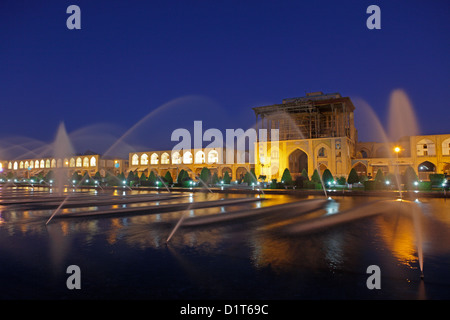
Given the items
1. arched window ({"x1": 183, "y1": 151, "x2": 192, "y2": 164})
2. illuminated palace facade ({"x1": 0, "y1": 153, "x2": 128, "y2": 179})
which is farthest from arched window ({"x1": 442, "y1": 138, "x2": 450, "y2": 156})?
illuminated palace facade ({"x1": 0, "y1": 153, "x2": 128, "y2": 179})

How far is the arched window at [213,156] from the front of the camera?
160 ft

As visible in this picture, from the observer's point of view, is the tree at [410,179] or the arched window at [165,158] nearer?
the tree at [410,179]

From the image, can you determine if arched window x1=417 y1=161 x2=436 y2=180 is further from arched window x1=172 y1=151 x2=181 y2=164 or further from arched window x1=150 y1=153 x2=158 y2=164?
arched window x1=150 y1=153 x2=158 y2=164

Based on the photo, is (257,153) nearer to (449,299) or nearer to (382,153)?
(382,153)

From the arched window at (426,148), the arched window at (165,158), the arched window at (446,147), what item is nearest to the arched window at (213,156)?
the arched window at (165,158)

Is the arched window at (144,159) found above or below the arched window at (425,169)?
above

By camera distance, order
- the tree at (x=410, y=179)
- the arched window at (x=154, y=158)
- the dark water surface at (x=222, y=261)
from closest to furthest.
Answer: the dark water surface at (x=222, y=261) → the tree at (x=410, y=179) → the arched window at (x=154, y=158)

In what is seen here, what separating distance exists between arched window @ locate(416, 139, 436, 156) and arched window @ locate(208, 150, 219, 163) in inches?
1088

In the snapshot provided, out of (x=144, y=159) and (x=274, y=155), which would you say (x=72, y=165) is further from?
(x=274, y=155)

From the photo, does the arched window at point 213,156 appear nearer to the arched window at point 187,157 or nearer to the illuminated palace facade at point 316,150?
the illuminated palace facade at point 316,150

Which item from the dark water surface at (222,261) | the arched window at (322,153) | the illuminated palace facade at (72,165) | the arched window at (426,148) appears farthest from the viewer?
the illuminated palace facade at (72,165)

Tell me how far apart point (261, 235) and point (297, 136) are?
37.9 m
